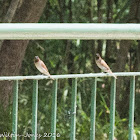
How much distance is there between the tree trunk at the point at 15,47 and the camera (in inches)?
257

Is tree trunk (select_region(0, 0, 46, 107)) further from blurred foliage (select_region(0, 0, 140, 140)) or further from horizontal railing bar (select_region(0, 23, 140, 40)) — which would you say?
horizontal railing bar (select_region(0, 23, 140, 40))

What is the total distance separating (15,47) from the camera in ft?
21.9

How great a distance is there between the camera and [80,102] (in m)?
7.17

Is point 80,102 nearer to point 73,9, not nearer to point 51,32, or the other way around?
point 73,9

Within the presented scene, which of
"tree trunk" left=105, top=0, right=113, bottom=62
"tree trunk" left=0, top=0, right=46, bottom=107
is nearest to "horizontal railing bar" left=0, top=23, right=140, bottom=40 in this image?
"tree trunk" left=0, top=0, right=46, bottom=107

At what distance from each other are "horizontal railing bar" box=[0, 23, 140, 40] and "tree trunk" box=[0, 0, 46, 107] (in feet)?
13.2

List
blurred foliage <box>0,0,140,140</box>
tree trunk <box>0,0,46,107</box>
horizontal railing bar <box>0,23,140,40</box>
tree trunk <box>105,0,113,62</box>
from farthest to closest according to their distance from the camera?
tree trunk <box>105,0,113,62</box> → blurred foliage <box>0,0,140,140</box> → tree trunk <box>0,0,46,107</box> → horizontal railing bar <box>0,23,140,40</box>

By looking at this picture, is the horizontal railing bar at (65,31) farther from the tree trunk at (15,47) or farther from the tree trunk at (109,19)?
the tree trunk at (109,19)

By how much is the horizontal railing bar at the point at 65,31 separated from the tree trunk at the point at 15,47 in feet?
13.2

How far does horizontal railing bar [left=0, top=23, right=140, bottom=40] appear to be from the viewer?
2.38 m

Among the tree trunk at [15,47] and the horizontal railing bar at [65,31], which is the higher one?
the tree trunk at [15,47]

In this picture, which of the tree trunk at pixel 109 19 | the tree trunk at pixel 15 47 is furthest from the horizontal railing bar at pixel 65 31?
the tree trunk at pixel 109 19

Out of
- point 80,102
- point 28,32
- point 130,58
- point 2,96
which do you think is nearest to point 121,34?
point 28,32

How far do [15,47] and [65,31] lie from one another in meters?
4.27
